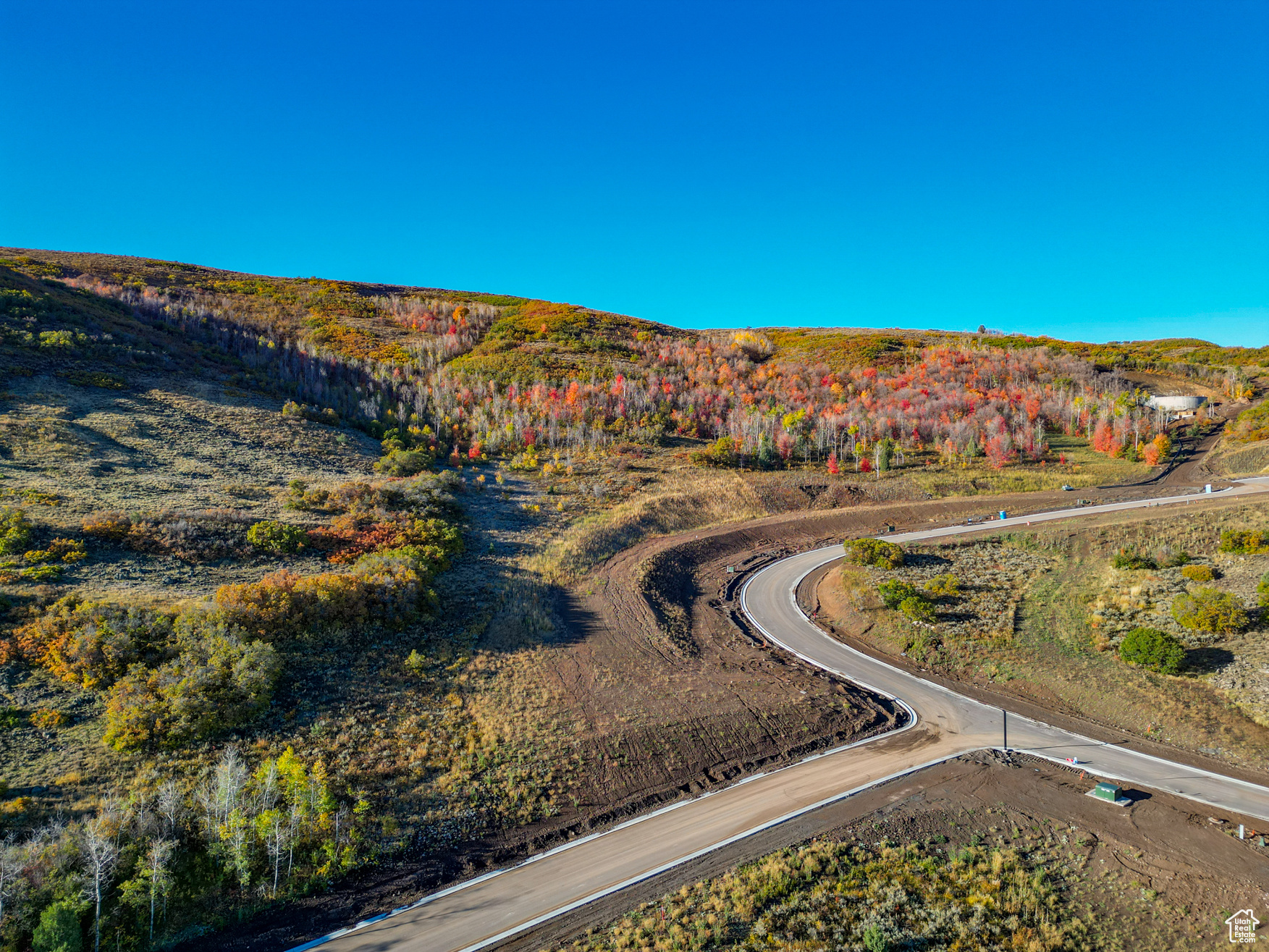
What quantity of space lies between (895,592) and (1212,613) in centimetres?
1327

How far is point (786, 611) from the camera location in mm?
35125

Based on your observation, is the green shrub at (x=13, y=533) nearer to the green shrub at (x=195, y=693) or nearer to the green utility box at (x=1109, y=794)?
the green shrub at (x=195, y=693)

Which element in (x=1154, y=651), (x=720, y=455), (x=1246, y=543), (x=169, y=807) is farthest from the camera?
(x=720, y=455)

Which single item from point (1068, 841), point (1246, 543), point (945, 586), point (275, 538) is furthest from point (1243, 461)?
point (275, 538)

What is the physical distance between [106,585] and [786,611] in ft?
113

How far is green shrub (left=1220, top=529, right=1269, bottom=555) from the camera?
3188 cm

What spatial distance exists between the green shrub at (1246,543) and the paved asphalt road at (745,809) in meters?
20.7

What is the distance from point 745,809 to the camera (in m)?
18.4

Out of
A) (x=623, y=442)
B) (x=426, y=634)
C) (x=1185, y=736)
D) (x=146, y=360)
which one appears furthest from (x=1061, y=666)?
(x=146, y=360)

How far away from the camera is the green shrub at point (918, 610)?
31219 millimetres

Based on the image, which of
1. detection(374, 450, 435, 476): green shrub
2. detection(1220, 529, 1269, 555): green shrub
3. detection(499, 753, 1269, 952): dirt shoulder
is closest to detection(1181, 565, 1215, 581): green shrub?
detection(1220, 529, 1269, 555): green shrub

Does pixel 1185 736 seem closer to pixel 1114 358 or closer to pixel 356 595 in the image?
pixel 356 595

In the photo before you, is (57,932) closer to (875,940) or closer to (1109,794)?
(875,940)

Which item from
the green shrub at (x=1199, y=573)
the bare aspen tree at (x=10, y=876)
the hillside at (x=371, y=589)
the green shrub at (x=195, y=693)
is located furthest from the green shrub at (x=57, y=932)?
the green shrub at (x=1199, y=573)
